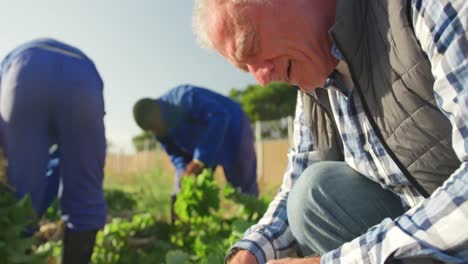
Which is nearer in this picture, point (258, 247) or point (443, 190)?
point (443, 190)

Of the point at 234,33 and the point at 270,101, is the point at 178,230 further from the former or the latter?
the point at 270,101

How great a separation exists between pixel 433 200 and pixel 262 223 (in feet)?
2.92

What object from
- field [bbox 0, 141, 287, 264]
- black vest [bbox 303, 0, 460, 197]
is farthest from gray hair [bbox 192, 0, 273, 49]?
field [bbox 0, 141, 287, 264]

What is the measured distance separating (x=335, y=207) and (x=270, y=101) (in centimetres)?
3733

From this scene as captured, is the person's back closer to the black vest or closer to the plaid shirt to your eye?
the black vest

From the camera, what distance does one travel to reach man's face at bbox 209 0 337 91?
1400 millimetres

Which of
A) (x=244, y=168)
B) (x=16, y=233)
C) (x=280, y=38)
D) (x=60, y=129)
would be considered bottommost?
(x=244, y=168)

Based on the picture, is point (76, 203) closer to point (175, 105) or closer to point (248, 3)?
point (248, 3)

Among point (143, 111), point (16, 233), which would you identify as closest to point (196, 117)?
point (143, 111)

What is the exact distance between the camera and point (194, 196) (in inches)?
153

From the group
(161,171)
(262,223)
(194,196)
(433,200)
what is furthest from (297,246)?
(161,171)

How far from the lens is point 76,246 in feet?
8.81

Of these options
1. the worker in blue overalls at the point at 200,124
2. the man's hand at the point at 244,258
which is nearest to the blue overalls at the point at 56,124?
the man's hand at the point at 244,258

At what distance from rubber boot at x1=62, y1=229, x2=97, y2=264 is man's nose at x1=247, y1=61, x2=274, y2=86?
63.0 inches
